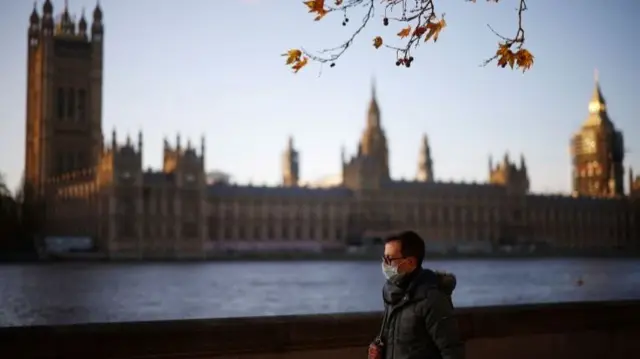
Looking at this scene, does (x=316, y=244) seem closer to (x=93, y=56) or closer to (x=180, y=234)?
(x=180, y=234)

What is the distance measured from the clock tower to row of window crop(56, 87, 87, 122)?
1856 inches

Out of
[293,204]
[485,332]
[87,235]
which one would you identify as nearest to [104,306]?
[485,332]

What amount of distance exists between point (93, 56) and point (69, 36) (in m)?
3.22

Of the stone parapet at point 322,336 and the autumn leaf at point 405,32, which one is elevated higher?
the autumn leaf at point 405,32

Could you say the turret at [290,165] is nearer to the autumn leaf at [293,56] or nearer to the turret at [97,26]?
the turret at [97,26]

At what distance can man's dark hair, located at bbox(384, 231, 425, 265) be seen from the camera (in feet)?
9.52

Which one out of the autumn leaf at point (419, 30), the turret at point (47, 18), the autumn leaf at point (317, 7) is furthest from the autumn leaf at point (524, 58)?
the turret at point (47, 18)

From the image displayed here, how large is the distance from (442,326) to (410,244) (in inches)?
11.5

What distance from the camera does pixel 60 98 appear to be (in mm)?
75750

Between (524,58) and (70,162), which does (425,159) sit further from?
(524,58)

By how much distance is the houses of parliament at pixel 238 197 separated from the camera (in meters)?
65.3

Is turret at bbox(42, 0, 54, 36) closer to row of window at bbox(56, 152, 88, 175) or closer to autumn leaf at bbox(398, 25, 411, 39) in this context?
row of window at bbox(56, 152, 88, 175)

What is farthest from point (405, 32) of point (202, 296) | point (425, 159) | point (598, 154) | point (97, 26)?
point (425, 159)

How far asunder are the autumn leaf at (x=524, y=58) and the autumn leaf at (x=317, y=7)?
1032mm
